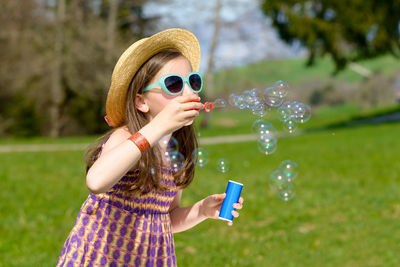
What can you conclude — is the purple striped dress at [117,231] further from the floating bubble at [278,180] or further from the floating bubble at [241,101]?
the floating bubble at [278,180]

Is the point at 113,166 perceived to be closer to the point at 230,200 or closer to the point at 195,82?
the point at 195,82

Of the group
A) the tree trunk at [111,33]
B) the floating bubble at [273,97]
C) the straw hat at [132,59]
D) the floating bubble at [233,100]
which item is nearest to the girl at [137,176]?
the straw hat at [132,59]

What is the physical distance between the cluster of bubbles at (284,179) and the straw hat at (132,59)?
1184mm

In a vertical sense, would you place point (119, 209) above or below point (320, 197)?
below

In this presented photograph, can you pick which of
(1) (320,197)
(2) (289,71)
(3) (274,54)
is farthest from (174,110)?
(2) (289,71)

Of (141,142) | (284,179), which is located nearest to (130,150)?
(141,142)

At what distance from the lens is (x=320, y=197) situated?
6.25 metres

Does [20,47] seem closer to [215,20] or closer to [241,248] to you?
[215,20]

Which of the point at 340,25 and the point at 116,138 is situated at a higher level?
the point at 340,25

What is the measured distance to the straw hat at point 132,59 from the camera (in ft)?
6.41

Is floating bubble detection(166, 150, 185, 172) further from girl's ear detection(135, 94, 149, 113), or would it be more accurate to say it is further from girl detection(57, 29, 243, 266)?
girl's ear detection(135, 94, 149, 113)

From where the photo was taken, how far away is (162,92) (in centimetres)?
192

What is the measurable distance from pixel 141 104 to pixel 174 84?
0.24 metres

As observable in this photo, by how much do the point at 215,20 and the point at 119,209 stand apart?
2127 cm
